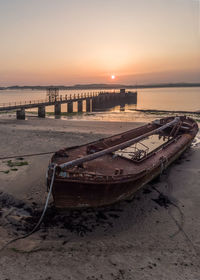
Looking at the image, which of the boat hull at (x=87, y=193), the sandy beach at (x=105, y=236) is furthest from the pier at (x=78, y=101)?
the boat hull at (x=87, y=193)

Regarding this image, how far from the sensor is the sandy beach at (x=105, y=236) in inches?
229

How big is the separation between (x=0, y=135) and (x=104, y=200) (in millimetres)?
16178

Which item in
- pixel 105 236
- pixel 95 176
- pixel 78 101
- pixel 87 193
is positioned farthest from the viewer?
pixel 78 101

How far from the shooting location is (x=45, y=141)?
63.2ft

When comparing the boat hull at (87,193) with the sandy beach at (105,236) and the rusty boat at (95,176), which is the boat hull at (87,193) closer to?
the rusty boat at (95,176)

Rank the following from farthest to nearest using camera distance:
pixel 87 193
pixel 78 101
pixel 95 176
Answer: pixel 78 101 → pixel 95 176 → pixel 87 193

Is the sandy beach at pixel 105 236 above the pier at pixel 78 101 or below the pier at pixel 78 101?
below

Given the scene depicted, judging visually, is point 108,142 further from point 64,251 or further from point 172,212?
point 64,251

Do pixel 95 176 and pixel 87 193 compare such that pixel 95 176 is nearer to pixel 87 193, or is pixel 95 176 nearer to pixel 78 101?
pixel 87 193

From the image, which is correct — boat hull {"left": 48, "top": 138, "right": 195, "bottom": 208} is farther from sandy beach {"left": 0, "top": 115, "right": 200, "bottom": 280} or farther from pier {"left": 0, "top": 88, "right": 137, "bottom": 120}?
pier {"left": 0, "top": 88, "right": 137, "bottom": 120}

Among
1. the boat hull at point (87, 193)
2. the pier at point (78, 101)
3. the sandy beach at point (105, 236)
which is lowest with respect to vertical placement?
the sandy beach at point (105, 236)

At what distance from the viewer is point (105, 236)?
23.8ft

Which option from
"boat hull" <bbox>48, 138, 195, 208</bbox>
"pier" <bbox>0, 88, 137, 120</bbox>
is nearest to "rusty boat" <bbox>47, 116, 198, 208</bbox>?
"boat hull" <bbox>48, 138, 195, 208</bbox>

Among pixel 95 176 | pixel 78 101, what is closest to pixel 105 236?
pixel 95 176
